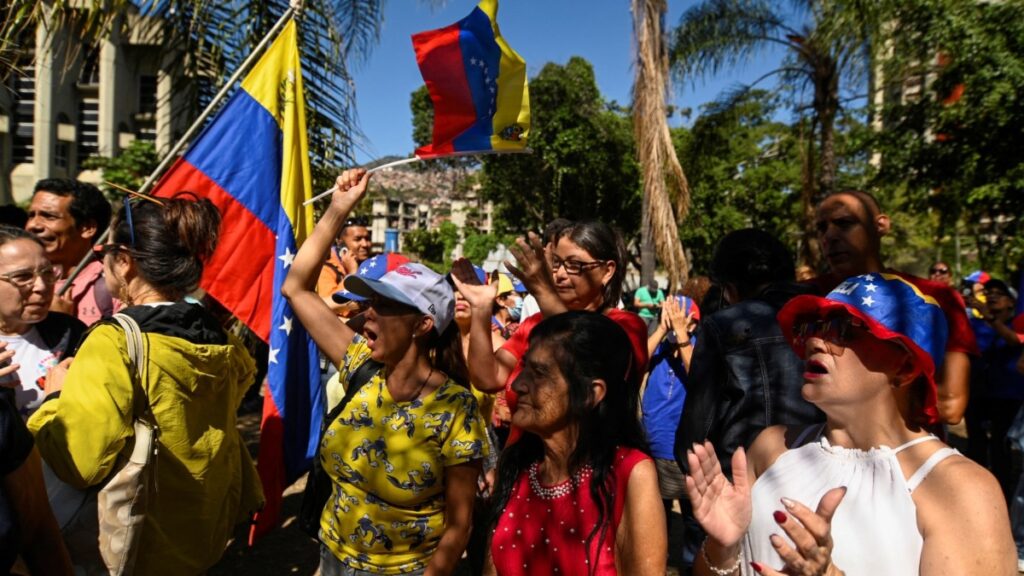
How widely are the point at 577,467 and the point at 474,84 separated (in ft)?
7.19

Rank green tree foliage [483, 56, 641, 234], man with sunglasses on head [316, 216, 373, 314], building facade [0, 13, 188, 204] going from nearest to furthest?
man with sunglasses on head [316, 216, 373, 314] < green tree foliage [483, 56, 641, 234] < building facade [0, 13, 188, 204]

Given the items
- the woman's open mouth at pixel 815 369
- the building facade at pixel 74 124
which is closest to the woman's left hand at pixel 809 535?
the woman's open mouth at pixel 815 369

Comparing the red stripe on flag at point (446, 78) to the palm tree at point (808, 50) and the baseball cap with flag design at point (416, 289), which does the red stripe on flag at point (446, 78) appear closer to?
the baseball cap with flag design at point (416, 289)

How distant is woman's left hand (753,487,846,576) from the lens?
134 centimetres

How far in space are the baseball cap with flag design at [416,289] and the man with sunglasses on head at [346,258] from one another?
2265mm

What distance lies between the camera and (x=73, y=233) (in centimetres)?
365

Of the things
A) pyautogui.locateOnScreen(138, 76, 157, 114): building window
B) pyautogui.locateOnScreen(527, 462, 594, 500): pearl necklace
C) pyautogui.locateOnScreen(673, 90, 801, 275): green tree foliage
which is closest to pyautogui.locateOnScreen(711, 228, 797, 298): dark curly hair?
pyautogui.locateOnScreen(527, 462, 594, 500): pearl necklace

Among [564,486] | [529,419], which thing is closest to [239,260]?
[529,419]

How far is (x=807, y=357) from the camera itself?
72.5 inches

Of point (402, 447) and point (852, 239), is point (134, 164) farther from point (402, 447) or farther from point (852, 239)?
point (852, 239)

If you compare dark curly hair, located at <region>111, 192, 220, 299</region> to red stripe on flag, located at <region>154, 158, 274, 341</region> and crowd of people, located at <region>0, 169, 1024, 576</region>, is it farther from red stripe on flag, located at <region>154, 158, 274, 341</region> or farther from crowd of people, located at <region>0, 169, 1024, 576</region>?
red stripe on flag, located at <region>154, 158, 274, 341</region>

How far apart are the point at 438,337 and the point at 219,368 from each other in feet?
2.61

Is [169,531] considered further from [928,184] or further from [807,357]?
[928,184]

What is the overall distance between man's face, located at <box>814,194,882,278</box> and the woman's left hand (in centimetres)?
205
